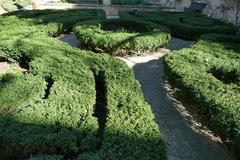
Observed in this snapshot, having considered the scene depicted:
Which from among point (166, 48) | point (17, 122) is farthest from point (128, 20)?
point (17, 122)

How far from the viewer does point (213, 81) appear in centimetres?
676

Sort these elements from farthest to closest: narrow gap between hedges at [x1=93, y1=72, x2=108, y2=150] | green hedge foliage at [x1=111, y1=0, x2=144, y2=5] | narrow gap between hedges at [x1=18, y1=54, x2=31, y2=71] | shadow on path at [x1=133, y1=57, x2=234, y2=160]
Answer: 1. green hedge foliage at [x1=111, y1=0, x2=144, y2=5]
2. narrow gap between hedges at [x1=18, y1=54, x2=31, y2=71]
3. narrow gap between hedges at [x1=93, y1=72, x2=108, y2=150]
4. shadow on path at [x1=133, y1=57, x2=234, y2=160]

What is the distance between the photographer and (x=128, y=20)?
1197 cm

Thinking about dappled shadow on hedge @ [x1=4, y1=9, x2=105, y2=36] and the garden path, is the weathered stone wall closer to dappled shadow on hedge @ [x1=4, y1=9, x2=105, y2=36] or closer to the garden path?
dappled shadow on hedge @ [x1=4, y1=9, x2=105, y2=36]

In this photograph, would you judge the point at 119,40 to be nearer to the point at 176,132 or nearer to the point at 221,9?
the point at 176,132

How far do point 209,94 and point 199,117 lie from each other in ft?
1.25

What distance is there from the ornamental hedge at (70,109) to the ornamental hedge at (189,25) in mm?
4750

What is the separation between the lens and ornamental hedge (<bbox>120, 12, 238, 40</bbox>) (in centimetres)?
1210

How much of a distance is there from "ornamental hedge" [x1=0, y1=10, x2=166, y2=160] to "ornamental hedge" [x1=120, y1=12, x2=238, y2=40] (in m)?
4.75

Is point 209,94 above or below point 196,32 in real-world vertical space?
above

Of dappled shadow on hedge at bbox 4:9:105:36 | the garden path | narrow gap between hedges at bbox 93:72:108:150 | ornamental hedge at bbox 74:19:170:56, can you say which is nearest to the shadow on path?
the garden path

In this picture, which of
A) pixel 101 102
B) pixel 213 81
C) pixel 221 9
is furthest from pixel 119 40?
pixel 221 9

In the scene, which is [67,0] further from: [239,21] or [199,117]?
[199,117]

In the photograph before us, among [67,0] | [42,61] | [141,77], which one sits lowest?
[67,0]
